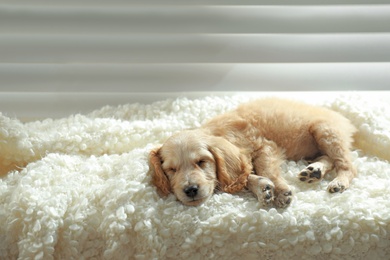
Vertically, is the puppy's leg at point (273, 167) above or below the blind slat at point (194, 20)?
below

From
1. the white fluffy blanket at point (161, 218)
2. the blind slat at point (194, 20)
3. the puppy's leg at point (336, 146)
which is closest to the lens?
the white fluffy blanket at point (161, 218)

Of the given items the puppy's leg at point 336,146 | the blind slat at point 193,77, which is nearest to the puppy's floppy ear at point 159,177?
the puppy's leg at point 336,146

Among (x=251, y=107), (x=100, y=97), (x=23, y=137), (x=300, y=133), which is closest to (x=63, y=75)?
(x=100, y=97)

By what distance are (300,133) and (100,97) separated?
1106mm

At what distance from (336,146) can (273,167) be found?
29cm

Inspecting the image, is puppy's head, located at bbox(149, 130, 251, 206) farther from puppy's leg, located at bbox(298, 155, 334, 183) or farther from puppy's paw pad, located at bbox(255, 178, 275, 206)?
puppy's leg, located at bbox(298, 155, 334, 183)

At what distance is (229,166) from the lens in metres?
2.03

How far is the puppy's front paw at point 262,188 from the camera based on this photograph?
188cm

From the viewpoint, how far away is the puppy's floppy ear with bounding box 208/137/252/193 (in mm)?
2000

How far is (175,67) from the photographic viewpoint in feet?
9.13

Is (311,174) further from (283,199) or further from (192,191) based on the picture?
(192,191)

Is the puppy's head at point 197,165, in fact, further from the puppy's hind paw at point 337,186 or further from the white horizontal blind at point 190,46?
the white horizontal blind at point 190,46

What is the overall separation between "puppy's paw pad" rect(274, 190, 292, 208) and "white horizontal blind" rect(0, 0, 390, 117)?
0.96 metres

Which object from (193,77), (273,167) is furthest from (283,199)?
(193,77)
